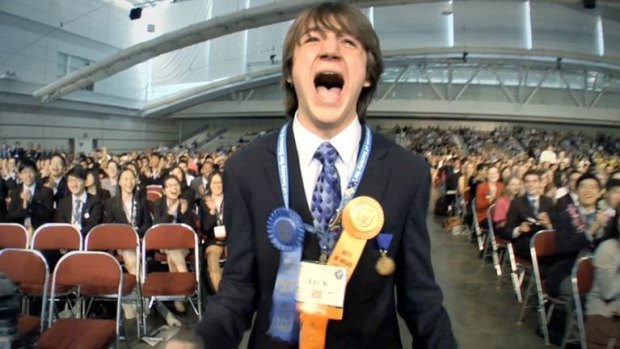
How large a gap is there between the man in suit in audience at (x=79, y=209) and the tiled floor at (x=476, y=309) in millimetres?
1369

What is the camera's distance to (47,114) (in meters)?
23.7

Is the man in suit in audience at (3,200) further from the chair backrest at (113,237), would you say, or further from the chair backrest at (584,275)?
the chair backrest at (584,275)

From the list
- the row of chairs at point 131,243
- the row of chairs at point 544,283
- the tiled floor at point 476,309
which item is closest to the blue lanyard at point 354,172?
the tiled floor at point 476,309

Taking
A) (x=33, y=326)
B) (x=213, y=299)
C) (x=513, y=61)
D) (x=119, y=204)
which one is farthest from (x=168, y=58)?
(x=213, y=299)

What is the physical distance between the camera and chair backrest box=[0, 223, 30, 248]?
4.51 m

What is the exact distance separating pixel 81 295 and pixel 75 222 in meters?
1.52

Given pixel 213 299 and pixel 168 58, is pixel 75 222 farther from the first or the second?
pixel 168 58

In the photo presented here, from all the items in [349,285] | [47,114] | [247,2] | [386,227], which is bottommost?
[349,285]

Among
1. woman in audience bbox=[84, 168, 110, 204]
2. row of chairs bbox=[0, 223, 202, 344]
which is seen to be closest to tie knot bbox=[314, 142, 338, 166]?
row of chairs bbox=[0, 223, 202, 344]

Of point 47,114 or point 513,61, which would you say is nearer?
point 47,114

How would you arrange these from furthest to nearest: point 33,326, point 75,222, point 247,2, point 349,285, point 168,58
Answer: point 168,58
point 247,2
point 75,222
point 33,326
point 349,285

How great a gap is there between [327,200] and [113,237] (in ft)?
13.3

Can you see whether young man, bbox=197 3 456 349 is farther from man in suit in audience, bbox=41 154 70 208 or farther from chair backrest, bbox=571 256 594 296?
man in suit in audience, bbox=41 154 70 208

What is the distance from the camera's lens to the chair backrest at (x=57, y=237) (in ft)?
14.8
